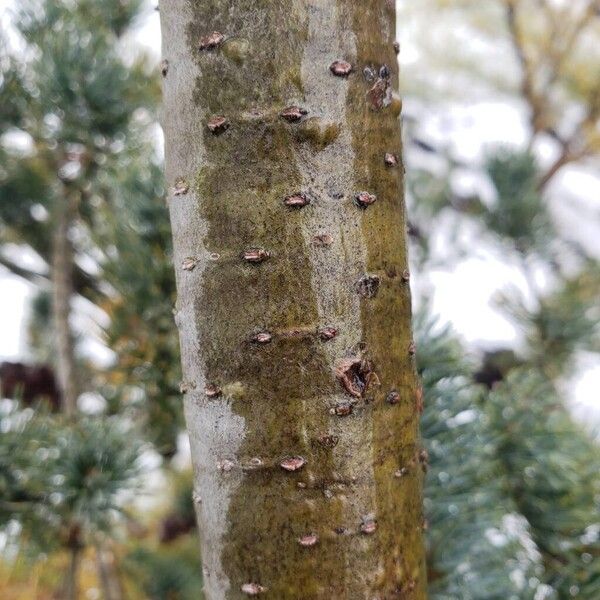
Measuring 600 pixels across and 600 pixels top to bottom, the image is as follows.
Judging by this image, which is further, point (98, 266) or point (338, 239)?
point (98, 266)

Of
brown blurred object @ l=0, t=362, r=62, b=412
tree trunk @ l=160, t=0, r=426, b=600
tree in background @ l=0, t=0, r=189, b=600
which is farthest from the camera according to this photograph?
brown blurred object @ l=0, t=362, r=62, b=412

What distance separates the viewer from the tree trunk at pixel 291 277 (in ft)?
0.70

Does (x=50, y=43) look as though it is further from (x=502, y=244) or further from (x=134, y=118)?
(x=502, y=244)

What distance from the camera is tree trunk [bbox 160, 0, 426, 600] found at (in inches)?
8.5

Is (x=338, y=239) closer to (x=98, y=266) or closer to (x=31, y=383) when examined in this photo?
(x=98, y=266)

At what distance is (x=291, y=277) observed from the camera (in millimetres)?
217

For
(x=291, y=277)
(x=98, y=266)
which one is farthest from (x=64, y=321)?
(x=291, y=277)

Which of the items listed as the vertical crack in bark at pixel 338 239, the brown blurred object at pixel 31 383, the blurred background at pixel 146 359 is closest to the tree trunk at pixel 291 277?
the vertical crack in bark at pixel 338 239

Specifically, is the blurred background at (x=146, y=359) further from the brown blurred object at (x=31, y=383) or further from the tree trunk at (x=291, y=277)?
the tree trunk at (x=291, y=277)

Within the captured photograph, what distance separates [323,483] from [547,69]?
36.2 inches

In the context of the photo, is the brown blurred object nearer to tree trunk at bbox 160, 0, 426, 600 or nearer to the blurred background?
the blurred background

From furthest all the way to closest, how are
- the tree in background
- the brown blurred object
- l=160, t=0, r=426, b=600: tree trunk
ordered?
the brown blurred object, the tree in background, l=160, t=0, r=426, b=600: tree trunk

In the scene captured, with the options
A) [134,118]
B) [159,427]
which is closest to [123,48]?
[134,118]

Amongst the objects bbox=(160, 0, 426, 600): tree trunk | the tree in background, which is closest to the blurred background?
the tree in background
